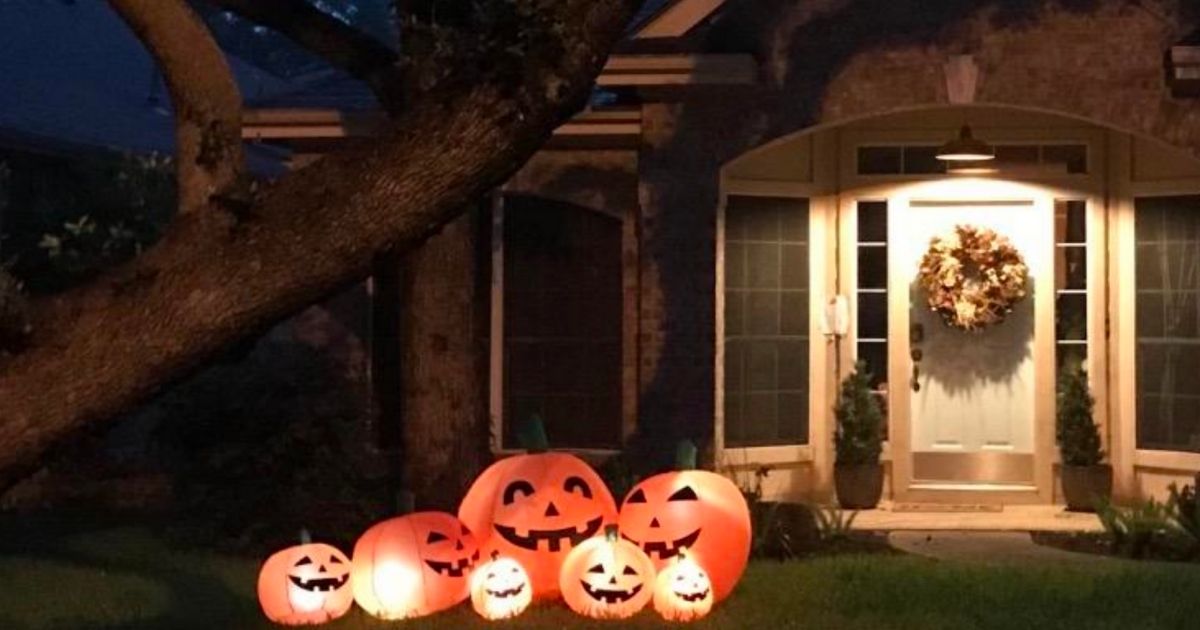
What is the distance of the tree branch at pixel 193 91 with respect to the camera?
6.41 meters

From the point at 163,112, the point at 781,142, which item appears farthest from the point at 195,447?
the point at 163,112

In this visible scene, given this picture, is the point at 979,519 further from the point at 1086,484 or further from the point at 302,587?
the point at 302,587

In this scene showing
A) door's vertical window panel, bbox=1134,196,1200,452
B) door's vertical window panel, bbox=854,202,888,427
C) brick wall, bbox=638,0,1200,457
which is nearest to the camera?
brick wall, bbox=638,0,1200,457

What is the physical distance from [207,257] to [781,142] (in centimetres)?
885

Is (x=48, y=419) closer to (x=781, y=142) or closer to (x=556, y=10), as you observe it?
(x=556, y=10)

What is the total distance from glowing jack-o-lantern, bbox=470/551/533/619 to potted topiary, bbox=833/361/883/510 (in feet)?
18.8

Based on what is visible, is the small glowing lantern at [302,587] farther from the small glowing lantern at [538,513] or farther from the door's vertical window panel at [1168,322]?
the door's vertical window panel at [1168,322]

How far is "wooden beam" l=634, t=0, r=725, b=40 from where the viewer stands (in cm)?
1391

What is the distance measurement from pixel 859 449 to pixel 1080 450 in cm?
156

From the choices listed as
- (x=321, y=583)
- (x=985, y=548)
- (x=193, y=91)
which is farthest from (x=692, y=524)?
(x=193, y=91)

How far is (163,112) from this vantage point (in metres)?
24.9

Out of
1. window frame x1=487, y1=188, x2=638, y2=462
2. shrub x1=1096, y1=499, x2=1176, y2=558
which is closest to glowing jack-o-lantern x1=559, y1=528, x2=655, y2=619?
shrub x1=1096, y1=499, x2=1176, y2=558

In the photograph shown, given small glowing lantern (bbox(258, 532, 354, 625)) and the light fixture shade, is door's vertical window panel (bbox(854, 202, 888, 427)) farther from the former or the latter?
small glowing lantern (bbox(258, 532, 354, 625))

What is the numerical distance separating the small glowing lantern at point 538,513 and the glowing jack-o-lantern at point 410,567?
0.69 ft
